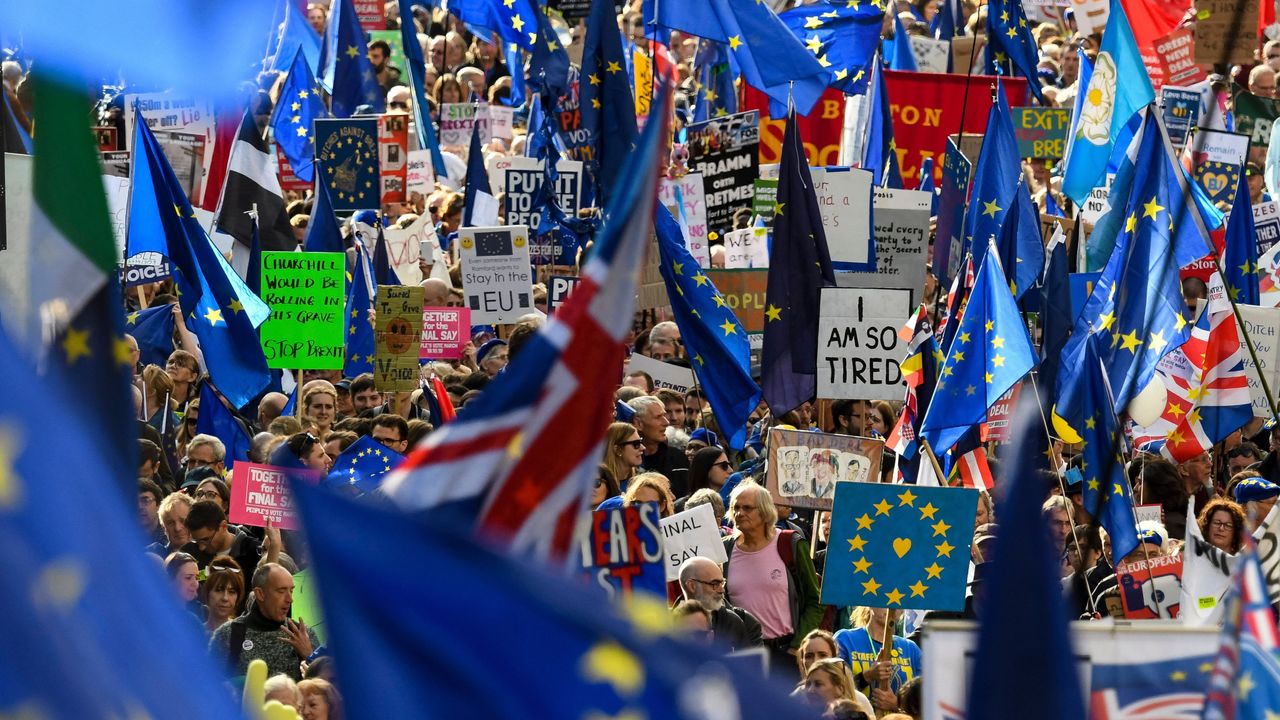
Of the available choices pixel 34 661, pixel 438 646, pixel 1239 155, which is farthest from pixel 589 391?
pixel 1239 155

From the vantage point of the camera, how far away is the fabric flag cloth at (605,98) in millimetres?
15258

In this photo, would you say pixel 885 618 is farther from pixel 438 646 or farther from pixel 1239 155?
pixel 1239 155

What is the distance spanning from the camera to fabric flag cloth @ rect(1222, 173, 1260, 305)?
14352 mm

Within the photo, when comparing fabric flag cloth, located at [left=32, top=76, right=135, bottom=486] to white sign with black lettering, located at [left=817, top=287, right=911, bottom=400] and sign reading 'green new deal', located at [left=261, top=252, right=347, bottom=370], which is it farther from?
sign reading 'green new deal', located at [left=261, top=252, right=347, bottom=370]

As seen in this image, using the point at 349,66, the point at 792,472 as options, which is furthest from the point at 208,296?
the point at 349,66

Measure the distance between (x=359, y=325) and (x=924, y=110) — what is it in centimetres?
547

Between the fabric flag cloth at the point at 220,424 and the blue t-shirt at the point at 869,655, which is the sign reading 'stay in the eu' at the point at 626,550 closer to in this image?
the blue t-shirt at the point at 869,655

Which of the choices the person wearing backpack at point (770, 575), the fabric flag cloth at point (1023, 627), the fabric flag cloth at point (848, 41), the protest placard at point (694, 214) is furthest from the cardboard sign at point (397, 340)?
the fabric flag cloth at point (1023, 627)

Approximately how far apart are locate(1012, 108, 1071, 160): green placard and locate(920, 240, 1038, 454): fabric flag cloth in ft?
22.4

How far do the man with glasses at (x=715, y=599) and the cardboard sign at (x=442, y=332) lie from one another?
19.0ft

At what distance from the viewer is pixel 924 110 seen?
17.1 meters

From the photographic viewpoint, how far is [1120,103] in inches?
624

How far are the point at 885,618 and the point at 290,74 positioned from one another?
11.4 m

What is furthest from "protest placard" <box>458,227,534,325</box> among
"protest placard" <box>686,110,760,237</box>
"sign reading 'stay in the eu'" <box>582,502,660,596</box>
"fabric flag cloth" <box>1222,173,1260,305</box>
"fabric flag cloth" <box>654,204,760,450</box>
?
"sign reading 'stay in the eu'" <box>582,502,660,596</box>
